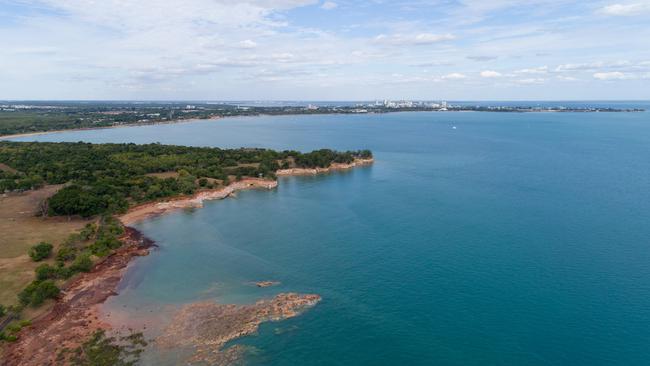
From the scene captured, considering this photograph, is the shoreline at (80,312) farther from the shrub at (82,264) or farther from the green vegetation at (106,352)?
the green vegetation at (106,352)

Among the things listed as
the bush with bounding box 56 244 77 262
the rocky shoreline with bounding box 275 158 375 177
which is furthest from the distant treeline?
the bush with bounding box 56 244 77 262

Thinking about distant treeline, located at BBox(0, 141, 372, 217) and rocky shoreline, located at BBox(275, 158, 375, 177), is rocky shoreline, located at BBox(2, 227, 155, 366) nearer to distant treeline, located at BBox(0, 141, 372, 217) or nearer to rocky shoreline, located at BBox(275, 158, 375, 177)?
distant treeline, located at BBox(0, 141, 372, 217)

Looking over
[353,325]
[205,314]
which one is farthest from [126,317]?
[353,325]

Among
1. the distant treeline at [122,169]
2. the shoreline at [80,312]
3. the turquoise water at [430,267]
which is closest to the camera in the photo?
the shoreline at [80,312]

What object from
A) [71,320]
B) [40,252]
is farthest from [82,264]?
[71,320]

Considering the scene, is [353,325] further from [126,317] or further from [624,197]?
[624,197]

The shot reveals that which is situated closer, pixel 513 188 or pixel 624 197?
pixel 624 197

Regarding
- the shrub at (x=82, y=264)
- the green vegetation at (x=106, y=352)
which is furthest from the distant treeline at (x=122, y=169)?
the green vegetation at (x=106, y=352)
